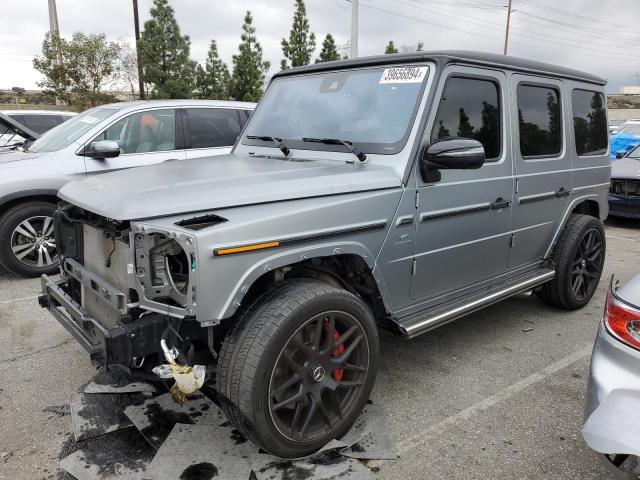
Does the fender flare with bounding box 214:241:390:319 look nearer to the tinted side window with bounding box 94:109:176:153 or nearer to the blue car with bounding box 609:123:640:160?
the tinted side window with bounding box 94:109:176:153

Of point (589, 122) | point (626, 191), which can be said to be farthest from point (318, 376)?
point (626, 191)

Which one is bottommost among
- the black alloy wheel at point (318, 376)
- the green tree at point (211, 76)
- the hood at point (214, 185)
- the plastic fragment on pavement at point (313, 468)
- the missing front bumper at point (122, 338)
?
the plastic fragment on pavement at point (313, 468)

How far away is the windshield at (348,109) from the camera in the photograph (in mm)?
3182

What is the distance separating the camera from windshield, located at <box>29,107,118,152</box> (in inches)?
230

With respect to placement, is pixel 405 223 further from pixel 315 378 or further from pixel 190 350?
pixel 190 350

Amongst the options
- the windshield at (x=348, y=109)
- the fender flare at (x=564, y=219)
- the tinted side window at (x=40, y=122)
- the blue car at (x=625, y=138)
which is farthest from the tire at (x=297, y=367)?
the blue car at (x=625, y=138)

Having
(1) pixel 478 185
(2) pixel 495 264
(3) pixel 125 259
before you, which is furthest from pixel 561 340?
(3) pixel 125 259

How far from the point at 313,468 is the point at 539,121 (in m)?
3.16

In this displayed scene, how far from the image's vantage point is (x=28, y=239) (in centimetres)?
559

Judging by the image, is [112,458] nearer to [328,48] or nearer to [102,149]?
[102,149]

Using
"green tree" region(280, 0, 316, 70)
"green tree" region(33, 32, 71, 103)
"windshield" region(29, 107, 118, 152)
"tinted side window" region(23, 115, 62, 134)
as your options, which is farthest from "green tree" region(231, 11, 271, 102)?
"windshield" region(29, 107, 118, 152)

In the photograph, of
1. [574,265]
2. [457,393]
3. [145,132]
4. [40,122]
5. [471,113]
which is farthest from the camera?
[40,122]

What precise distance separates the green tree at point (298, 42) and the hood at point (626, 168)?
16507 millimetres

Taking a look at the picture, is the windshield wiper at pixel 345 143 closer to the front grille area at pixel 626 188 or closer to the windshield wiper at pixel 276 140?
the windshield wiper at pixel 276 140
